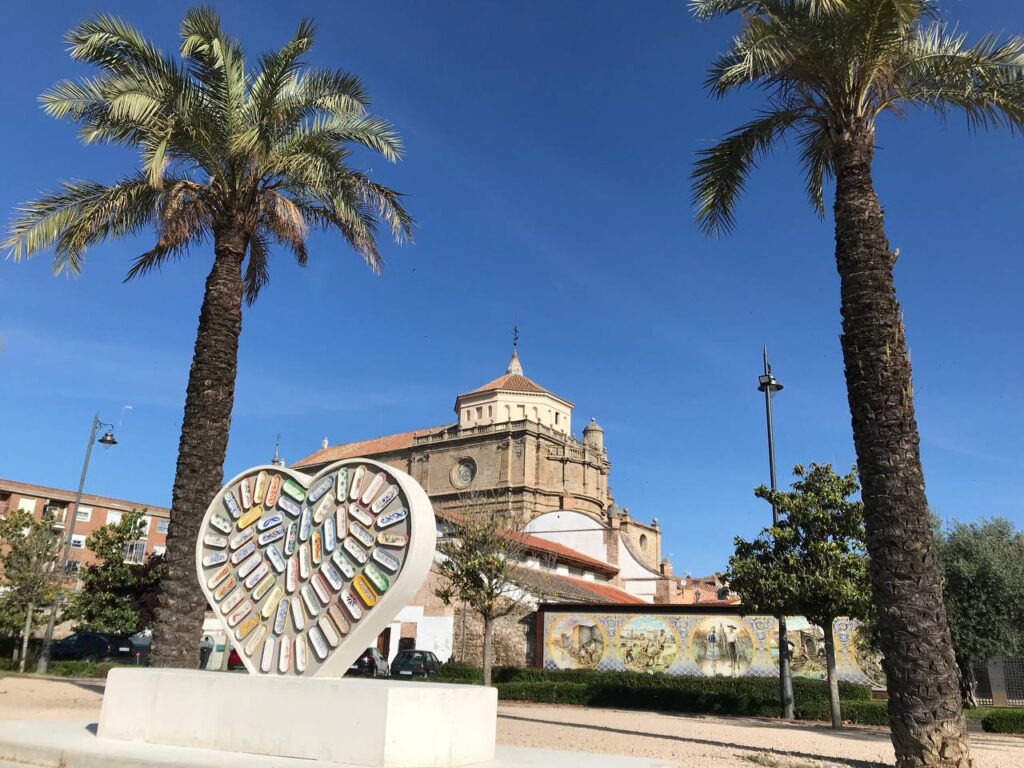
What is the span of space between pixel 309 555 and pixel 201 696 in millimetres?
1832

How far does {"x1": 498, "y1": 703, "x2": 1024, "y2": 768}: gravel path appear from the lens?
1130cm

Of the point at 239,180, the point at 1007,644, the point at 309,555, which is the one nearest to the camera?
the point at 309,555

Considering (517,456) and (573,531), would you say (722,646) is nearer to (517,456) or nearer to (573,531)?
(573,531)

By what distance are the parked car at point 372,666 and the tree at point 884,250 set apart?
23221mm

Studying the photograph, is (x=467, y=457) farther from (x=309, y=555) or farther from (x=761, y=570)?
(x=309, y=555)

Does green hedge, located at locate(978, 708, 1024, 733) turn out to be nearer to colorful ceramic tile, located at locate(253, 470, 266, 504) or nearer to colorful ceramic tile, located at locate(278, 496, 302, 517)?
colorful ceramic tile, located at locate(278, 496, 302, 517)

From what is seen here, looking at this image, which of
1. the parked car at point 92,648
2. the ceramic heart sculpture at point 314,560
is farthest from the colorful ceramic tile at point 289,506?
Result: the parked car at point 92,648

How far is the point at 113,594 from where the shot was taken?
28.0m

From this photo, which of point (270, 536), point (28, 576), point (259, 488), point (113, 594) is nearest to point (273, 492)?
point (259, 488)

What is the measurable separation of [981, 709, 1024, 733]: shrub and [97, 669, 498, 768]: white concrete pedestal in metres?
15.5

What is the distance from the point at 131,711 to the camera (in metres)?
8.77

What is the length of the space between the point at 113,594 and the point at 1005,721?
2791 centimetres

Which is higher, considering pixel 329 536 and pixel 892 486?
pixel 892 486

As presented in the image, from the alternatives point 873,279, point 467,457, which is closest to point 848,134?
point 873,279
